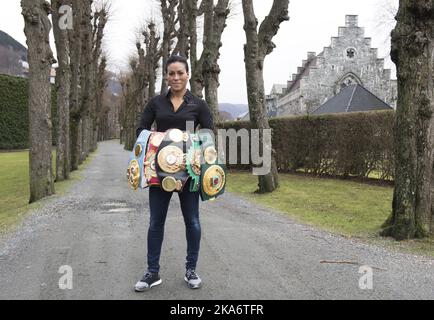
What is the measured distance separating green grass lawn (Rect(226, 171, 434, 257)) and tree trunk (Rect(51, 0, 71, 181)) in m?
6.11

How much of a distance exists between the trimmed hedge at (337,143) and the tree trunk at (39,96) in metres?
9.93

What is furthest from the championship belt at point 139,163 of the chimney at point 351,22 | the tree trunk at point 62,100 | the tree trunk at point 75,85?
the chimney at point 351,22

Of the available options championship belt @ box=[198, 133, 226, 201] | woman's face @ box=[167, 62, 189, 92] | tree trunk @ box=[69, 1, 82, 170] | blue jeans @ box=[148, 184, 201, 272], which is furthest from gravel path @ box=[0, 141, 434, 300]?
tree trunk @ box=[69, 1, 82, 170]

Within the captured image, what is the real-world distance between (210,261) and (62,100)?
12188 mm

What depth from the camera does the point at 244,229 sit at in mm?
6758

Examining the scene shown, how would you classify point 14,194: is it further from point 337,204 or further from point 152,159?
point 152,159

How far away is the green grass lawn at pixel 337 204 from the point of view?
661cm

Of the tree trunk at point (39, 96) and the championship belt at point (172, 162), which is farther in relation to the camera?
the tree trunk at point (39, 96)

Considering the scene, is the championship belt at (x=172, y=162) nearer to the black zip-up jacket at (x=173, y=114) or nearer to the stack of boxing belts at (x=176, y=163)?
the stack of boxing belts at (x=176, y=163)

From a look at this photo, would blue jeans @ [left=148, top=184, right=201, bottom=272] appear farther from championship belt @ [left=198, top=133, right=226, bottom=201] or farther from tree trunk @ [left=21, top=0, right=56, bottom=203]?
tree trunk @ [left=21, top=0, right=56, bottom=203]

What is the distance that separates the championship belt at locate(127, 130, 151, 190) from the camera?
3.83 m

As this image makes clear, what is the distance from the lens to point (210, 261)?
16.0ft
